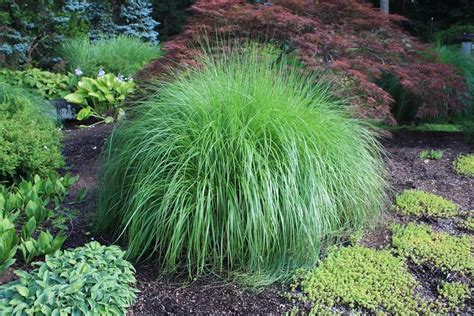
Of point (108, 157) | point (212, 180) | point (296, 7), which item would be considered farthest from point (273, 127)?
point (296, 7)

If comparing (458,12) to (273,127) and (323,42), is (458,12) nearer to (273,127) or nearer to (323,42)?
(323,42)

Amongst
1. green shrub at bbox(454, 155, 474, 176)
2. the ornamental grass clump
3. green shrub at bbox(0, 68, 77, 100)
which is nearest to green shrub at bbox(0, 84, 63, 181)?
the ornamental grass clump

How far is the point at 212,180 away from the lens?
2496mm

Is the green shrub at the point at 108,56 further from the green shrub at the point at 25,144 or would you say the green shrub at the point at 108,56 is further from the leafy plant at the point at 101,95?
the green shrub at the point at 25,144

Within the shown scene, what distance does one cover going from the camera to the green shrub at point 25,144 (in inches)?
132

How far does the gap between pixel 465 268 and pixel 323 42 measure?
86.3 inches

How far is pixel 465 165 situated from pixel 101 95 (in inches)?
161

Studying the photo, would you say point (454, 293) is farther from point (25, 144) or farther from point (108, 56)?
point (108, 56)

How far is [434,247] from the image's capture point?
8.98ft

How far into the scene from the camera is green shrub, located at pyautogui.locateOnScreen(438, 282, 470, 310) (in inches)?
91.1

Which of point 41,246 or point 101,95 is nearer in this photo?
point 41,246

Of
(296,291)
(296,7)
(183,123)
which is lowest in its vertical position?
(296,291)

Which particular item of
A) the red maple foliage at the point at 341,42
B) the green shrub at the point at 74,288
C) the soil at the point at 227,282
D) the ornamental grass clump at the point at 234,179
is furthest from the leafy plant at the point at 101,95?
the green shrub at the point at 74,288

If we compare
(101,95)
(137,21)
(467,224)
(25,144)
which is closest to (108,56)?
(101,95)
